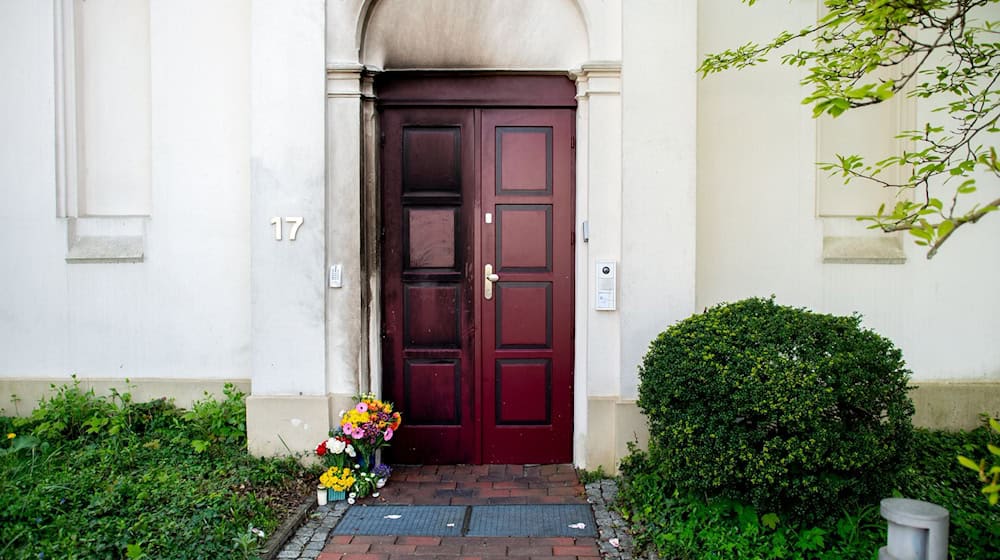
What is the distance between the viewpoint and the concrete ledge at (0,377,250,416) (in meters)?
5.62

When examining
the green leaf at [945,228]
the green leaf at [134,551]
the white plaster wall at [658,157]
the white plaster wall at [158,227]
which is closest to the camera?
the green leaf at [945,228]

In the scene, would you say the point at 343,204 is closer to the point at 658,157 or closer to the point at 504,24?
the point at 504,24

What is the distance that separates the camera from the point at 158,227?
18.5ft

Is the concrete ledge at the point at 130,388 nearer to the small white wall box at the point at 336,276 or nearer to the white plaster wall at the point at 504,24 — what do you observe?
the small white wall box at the point at 336,276

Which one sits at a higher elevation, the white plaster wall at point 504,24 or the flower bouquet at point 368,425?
the white plaster wall at point 504,24

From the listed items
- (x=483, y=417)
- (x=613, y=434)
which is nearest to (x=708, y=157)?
(x=613, y=434)

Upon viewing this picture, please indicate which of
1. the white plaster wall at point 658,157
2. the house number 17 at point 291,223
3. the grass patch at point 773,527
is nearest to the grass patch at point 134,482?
the house number 17 at point 291,223

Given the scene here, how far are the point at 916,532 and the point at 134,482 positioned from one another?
176 inches

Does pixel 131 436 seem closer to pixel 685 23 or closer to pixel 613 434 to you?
pixel 613 434

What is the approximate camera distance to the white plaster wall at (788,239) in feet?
17.9

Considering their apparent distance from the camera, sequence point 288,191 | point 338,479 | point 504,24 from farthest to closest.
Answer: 1. point 504,24
2. point 288,191
3. point 338,479

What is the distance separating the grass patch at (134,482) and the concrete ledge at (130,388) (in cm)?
8

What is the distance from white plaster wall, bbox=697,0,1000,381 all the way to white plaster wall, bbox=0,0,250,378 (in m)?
3.75

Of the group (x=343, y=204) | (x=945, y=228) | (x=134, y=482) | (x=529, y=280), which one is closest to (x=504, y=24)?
(x=343, y=204)
